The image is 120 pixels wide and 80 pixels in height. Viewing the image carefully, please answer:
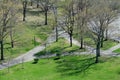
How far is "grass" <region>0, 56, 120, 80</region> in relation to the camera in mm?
66938

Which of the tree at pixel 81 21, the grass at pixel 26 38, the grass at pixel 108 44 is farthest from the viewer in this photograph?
the grass at pixel 108 44

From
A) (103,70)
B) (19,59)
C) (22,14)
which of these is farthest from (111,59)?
(22,14)

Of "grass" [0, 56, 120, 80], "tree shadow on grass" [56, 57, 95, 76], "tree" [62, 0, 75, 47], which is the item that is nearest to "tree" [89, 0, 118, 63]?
"tree shadow on grass" [56, 57, 95, 76]

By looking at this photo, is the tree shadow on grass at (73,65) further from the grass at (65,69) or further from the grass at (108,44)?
the grass at (108,44)

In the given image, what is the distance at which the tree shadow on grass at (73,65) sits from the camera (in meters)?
70.9

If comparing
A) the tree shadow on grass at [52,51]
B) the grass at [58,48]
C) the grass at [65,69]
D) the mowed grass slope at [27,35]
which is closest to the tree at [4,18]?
the mowed grass slope at [27,35]

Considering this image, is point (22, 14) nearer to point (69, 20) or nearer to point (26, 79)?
point (69, 20)

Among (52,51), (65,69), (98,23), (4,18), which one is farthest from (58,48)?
(4,18)

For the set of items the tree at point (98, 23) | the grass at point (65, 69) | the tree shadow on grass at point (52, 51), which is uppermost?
the tree at point (98, 23)

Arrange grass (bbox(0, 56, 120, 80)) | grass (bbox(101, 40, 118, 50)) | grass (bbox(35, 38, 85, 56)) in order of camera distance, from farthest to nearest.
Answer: grass (bbox(101, 40, 118, 50)) < grass (bbox(35, 38, 85, 56)) < grass (bbox(0, 56, 120, 80))

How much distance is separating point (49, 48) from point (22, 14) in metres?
31.2

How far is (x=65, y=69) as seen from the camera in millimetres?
72625

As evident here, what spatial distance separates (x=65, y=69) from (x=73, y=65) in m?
3.35

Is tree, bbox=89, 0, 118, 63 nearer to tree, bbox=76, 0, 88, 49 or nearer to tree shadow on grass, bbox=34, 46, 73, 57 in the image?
tree, bbox=76, 0, 88, 49
